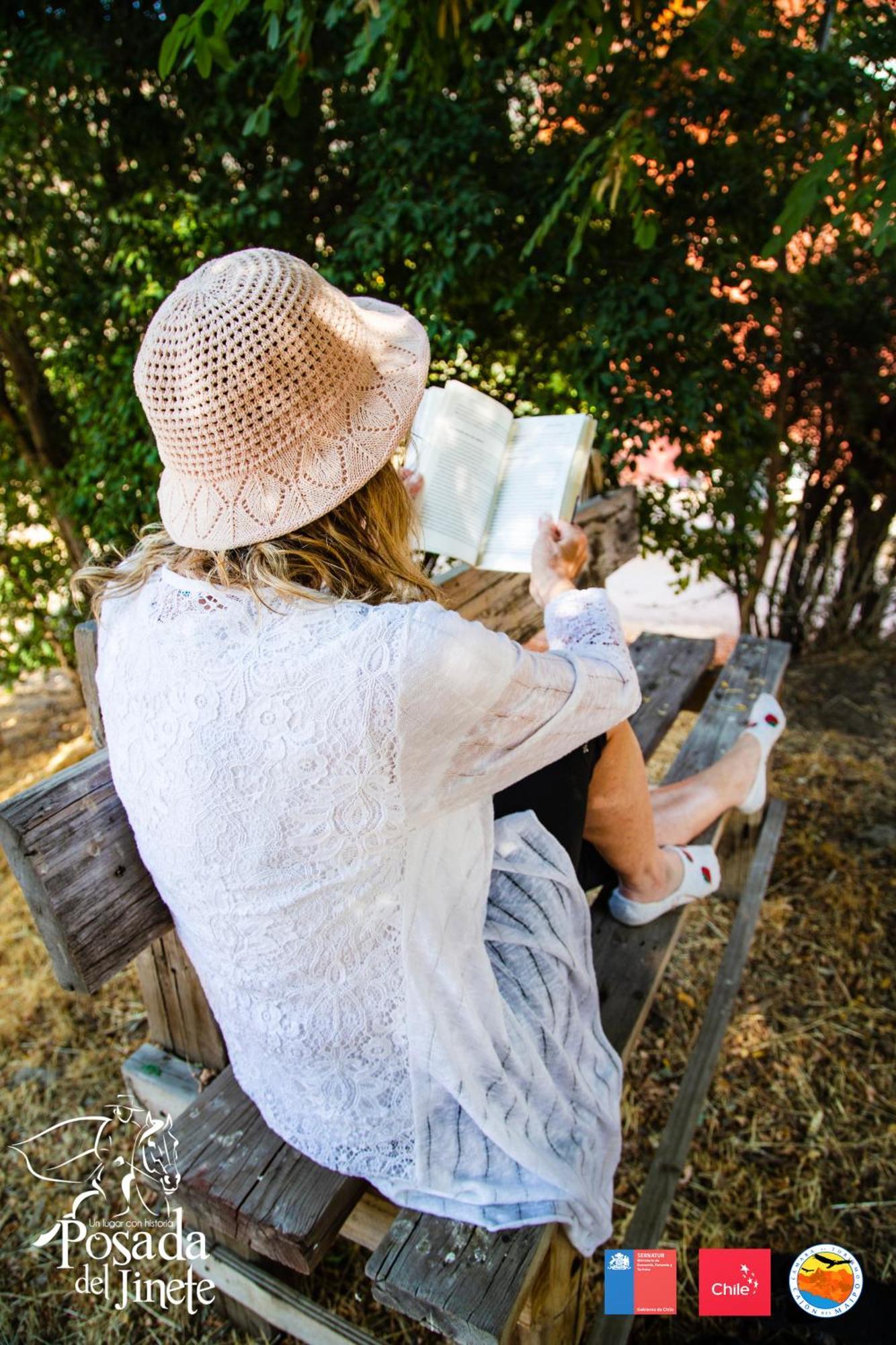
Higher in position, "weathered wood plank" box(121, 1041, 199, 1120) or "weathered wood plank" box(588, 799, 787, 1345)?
"weathered wood plank" box(121, 1041, 199, 1120)

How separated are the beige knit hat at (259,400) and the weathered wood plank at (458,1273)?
96 cm

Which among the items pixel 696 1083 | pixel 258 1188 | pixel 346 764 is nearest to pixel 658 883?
pixel 696 1083

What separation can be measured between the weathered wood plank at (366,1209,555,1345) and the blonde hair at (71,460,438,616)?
87 centimetres

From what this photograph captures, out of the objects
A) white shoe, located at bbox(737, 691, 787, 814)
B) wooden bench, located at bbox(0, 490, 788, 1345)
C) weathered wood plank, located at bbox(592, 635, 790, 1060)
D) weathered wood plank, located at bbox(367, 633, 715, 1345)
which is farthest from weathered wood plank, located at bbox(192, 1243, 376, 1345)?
white shoe, located at bbox(737, 691, 787, 814)

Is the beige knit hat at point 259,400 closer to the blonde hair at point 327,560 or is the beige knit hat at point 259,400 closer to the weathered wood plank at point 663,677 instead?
the blonde hair at point 327,560

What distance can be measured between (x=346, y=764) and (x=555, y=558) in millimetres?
762

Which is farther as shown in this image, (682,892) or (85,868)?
A: (682,892)

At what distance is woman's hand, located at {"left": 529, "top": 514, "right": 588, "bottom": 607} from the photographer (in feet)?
5.28

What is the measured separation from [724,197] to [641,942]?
2137 mm

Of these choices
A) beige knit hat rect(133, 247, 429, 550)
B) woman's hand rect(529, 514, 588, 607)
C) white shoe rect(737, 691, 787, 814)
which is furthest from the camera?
white shoe rect(737, 691, 787, 814)

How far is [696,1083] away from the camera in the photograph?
2.15m

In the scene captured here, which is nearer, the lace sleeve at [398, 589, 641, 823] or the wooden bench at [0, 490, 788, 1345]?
the lace sleeve at [398, 589, 641, 823]

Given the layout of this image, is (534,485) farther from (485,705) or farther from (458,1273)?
(458,1273)

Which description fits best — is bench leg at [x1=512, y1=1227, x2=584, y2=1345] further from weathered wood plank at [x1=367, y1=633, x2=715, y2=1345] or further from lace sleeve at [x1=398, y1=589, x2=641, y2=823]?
lace sleeve at [x1=398, y1=589, x2=641, y2=823]
